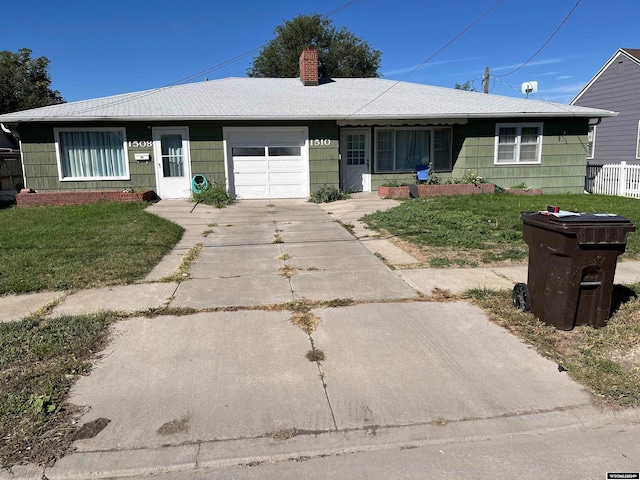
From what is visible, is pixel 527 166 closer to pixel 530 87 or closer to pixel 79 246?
pixel 530 87

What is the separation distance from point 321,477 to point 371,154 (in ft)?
48.8

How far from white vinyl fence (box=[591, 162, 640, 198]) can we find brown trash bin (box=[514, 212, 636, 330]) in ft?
46.0

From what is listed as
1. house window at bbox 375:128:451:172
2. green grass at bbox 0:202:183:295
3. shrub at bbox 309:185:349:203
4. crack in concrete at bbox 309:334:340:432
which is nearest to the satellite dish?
house window at bbox 375:128:451:172

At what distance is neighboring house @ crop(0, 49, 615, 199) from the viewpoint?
15.0 metres

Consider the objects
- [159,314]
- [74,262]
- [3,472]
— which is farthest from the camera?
[74,262]

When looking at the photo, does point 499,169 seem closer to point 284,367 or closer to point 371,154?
point 371,154

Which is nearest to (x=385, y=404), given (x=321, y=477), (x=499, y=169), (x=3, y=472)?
(x=321, y=477)

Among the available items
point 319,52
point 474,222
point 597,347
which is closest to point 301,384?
point 597,347

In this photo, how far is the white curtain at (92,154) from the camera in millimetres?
15141

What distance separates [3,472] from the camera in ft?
9.08

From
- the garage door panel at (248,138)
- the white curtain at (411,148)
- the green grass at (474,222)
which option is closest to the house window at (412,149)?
the white curtain at (411,148)

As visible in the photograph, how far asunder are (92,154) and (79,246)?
25.9ft

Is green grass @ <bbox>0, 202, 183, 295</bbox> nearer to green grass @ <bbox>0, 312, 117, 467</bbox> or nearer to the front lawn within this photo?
green grass @ <bbox>0, 312, 117, 467</bbox>

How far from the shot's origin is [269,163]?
16.0 meters
